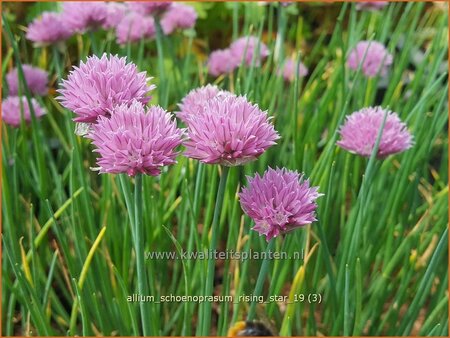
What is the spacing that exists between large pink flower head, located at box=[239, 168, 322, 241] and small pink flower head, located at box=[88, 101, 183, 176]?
9 centimetres

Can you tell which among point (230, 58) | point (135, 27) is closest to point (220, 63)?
point (230, 58)

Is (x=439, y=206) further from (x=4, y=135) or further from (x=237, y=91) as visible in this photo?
(x=4, y=135)

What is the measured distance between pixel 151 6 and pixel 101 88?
54 centimetres

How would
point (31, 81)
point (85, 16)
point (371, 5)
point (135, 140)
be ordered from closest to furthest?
1. point (135, 140)
2. point (85, 16)
3. point (31, 81)
4. point (371, 5)

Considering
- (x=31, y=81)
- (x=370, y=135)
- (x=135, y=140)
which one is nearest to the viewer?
(x=135, y=140)

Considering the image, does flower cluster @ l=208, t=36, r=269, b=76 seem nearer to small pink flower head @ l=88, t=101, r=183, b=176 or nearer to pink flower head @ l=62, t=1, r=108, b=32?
pink flower head @ l=62, t=1, r=108, b=32

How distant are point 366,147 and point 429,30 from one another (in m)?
1.33

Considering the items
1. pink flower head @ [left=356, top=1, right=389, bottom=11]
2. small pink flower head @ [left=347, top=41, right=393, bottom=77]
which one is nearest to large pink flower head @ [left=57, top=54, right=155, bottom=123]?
small pink flower head @ [left=347, top=41, right=393, bottom=77]

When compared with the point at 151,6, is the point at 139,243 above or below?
below

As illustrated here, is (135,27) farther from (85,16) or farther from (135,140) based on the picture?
(135,140)

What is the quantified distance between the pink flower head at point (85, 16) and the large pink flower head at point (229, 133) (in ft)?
1.81

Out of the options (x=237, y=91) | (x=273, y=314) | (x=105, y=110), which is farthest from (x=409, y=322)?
(x=105, y=110)

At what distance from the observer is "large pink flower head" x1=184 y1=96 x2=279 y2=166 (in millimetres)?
557

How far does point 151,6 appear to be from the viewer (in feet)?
3.55
